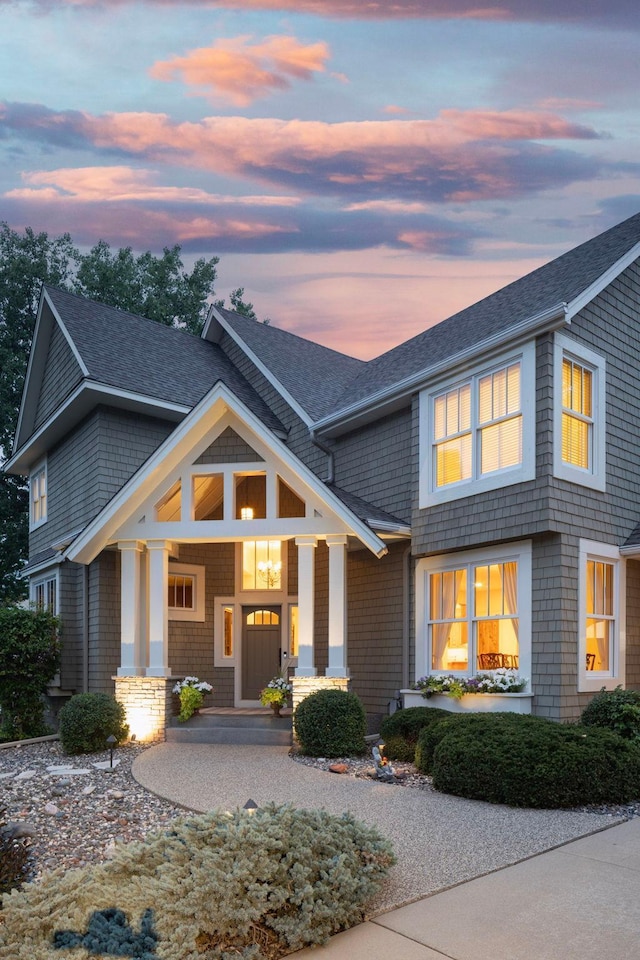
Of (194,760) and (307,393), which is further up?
(307,393)

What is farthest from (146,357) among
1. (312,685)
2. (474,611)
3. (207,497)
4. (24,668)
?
(474,611)

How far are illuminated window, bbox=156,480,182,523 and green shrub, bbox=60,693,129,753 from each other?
119 inches

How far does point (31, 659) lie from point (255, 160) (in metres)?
10.9

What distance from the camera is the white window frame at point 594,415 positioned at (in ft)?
37.8

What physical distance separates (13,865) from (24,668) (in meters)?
9.59

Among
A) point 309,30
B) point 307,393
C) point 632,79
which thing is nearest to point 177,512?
point 307,393

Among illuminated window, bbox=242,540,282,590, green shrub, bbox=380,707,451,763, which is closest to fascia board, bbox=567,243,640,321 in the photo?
green shrub, bbox=380,707,451,763

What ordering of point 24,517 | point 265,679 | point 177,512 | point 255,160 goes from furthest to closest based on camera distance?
point 24,517 < point 255,160 < point 265,679 < point 177,512

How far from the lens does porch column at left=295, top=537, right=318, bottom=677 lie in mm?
13109

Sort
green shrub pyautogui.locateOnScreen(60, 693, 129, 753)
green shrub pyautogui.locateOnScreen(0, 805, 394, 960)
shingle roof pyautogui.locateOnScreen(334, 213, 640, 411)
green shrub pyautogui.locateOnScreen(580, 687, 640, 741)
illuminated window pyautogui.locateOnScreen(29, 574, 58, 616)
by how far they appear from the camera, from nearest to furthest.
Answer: green shrub pyautogui.locateOnScreen(0, 805, 394, 960), green shrub pyautogui.locateOnScreen(580, 687, 640, 741), shingle roof pyautogui.locateOnScreen(334, 213, 640, 411), green shrub pyautogui.locateOnScreen(60, 693, 129, 753), illuminated window pyautogui.locateOnScreen(29, 574, 58, 616)

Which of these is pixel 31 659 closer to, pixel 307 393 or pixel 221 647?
pixel 221 647

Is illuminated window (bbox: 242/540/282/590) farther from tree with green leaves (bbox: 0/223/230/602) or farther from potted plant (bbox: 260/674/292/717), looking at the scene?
tree with green leaves (bbox: 0/223/230/602)

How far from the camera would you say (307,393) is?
688 inches

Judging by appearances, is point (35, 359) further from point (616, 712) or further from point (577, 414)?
point (616, 712)
